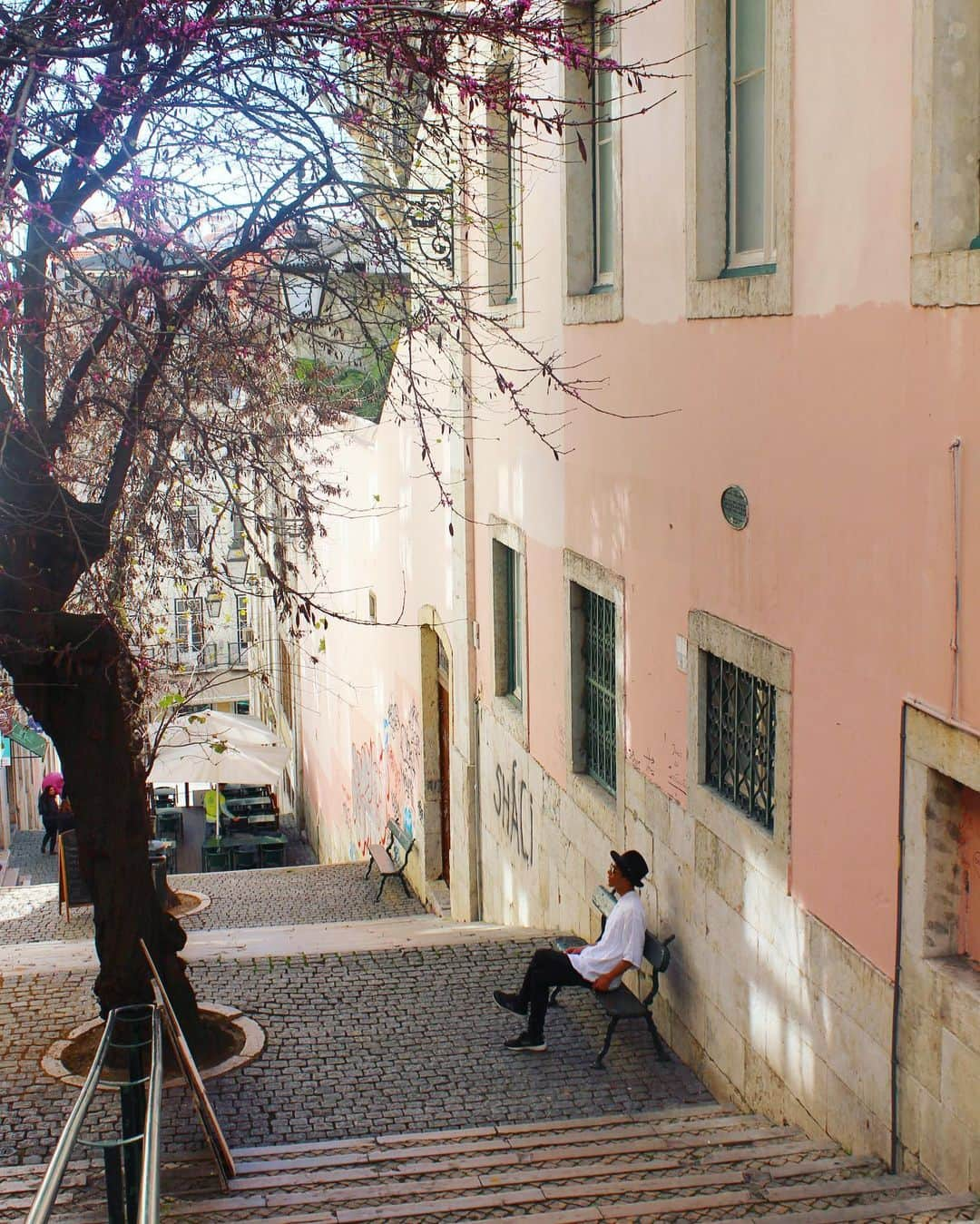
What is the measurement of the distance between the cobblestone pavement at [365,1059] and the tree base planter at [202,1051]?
78 millimetres

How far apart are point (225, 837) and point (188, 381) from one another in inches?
596

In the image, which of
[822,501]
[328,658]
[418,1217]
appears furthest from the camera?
[328,658]

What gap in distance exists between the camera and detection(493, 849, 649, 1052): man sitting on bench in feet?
26.8

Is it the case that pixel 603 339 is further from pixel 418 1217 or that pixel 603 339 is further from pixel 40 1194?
pixel 40 1194

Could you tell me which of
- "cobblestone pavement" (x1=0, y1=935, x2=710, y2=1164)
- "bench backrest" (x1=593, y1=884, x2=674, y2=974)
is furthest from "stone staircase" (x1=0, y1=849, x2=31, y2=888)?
"bench backrest" (x1=593, y1=884, x2=674, y2=974)

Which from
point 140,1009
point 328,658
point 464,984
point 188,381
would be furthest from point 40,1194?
point 328,658

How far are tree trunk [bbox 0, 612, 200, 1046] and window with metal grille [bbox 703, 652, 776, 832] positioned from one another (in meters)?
3.16

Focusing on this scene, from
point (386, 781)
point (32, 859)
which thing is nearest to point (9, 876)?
point (32, 859)

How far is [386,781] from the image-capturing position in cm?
1861

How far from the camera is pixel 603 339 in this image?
933 cm

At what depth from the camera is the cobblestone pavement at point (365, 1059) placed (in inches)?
293

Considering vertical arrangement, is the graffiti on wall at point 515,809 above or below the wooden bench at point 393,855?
above

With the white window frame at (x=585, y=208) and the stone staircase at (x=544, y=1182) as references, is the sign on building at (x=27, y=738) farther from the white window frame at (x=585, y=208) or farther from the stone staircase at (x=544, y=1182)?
the stone staircase at (x=544, y=1182)

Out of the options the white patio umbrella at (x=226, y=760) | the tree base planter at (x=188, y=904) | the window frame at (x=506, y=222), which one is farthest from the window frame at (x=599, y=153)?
the white patio umbrella at (x=226, y=760)
